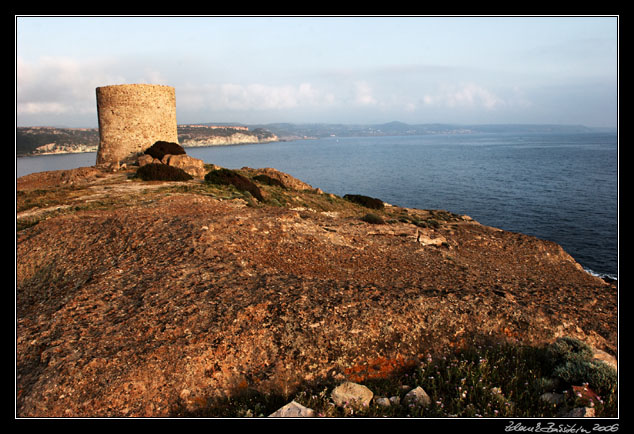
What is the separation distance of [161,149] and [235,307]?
21.6m

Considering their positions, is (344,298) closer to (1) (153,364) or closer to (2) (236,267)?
A: (2) (236,267)

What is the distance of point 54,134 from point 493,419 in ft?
485

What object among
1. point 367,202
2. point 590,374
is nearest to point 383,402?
point 590,374

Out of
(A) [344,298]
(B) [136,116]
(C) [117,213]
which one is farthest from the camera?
(B) [136,116]

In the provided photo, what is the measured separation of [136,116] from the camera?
25.5 meters

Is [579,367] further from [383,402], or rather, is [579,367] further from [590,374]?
[383,402]

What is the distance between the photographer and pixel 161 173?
1992 centimetres

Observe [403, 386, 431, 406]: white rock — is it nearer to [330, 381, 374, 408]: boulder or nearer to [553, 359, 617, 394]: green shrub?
[330, 381, 374, 408]: boulder

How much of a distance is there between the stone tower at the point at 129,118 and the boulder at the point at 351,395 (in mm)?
25243

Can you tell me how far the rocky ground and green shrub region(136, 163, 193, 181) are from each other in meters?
7.27

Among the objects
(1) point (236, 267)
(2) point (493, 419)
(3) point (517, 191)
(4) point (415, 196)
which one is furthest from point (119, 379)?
(3) point (517, 191)

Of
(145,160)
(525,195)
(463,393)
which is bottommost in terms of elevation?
(463,393)

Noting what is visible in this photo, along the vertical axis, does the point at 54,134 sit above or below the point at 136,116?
above

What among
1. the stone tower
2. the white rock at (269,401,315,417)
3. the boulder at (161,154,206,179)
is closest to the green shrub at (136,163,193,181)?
the boulder at (161,154,206,179)
